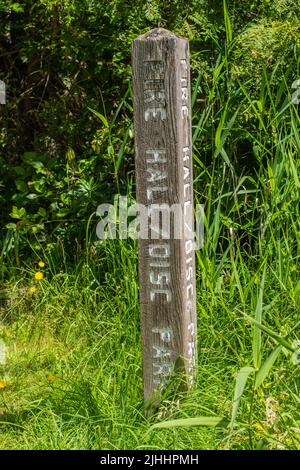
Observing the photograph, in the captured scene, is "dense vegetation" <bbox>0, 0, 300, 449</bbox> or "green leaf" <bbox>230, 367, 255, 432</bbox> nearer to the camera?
"green leaf" <bbox>230, 367, 255, 432</bbox>

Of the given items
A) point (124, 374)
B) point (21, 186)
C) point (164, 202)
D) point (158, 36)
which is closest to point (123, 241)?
point (124, 374)

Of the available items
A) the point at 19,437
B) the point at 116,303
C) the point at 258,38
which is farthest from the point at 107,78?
the point at 19,437

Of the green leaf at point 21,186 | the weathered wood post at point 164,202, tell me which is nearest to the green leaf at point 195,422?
the weathered wood post at point 164,202

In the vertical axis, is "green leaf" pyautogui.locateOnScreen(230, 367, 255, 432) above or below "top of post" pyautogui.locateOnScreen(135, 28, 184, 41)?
below

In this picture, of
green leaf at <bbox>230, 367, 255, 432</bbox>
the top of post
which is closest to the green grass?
green leaf at <bbox>230, 367, 255, 432</bbox>

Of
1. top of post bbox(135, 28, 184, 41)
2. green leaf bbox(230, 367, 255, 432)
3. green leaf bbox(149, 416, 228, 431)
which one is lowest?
green leaf bbox(149, 416, 228, 431)

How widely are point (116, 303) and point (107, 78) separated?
1.44 m

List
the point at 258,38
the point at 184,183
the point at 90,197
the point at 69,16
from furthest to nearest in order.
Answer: the point at 90,197 < the point at 69,16 < the point at 258,38 < the point at 184,183

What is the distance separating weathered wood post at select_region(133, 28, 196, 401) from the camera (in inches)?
112

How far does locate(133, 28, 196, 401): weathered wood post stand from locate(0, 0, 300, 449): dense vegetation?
0.15 m

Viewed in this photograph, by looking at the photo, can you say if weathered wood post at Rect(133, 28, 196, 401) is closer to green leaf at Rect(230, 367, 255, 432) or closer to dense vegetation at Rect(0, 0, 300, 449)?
dense vegetation at Rect(0, 0, 300, 449)

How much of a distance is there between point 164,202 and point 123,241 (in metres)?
1.00

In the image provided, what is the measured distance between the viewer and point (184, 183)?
289 centimetres

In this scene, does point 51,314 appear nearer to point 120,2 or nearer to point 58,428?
point 58,428
